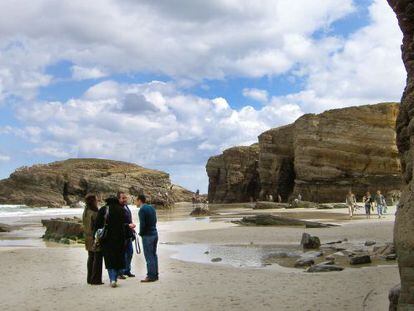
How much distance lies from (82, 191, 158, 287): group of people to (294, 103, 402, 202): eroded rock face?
49.6 metres

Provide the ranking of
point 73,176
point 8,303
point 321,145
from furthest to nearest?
point 73,176 → point 321,145 → point 8,303

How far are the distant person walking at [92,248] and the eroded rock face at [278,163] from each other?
202 ft

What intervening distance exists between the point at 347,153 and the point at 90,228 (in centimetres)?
5136

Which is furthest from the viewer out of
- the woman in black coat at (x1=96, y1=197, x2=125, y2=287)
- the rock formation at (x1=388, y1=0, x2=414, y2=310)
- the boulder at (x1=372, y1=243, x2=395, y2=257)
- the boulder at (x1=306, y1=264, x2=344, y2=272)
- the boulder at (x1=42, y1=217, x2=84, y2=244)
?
the boulder at (x1=42, y1=217, x2=84, y2=244)

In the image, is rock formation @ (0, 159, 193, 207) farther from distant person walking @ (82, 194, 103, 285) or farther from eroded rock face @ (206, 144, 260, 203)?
distant person walking @ (82, 194, 103, 285)

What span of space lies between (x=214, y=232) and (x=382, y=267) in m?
13.1

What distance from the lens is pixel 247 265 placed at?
1323cm

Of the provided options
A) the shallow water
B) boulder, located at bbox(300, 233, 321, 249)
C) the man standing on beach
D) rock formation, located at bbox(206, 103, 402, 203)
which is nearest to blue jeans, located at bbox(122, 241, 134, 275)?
the man standing on beach

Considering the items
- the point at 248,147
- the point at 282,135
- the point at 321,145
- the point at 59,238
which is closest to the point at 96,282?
the point at 59,238

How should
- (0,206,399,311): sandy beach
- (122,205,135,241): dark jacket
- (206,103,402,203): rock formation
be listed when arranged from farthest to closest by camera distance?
(206,103,402,203): rock formation
(122,205,135,241): dark jacket
(0,206,399,311): sandy beach

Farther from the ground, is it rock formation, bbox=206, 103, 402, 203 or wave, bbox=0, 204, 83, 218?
rock formation, bbox=206, 103, 402, 203

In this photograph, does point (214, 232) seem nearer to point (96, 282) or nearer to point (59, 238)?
point (59, 238)

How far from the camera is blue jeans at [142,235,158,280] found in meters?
10.5

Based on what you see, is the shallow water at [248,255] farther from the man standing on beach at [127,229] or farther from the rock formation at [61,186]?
the rock formation at [61,186]
